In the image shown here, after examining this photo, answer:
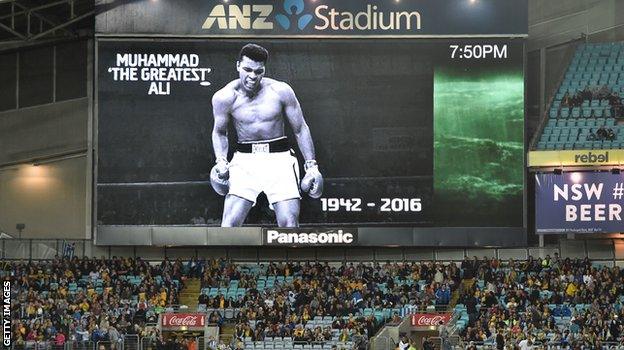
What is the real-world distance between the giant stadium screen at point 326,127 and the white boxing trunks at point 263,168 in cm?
17

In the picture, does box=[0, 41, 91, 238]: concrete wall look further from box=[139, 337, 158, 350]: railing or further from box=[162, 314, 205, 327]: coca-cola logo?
box=[139, 337, 158, 350]: railing

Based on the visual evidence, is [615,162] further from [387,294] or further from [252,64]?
[252,64]

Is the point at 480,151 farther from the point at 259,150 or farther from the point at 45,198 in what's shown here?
the point at 45,198

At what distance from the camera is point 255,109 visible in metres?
37.7

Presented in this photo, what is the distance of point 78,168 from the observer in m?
42.8

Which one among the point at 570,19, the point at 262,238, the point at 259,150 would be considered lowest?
the point at 262,238

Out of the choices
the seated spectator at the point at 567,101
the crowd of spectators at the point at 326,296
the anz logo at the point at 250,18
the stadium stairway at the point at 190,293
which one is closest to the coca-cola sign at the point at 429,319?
the crowd of spectators at the point at 326,296

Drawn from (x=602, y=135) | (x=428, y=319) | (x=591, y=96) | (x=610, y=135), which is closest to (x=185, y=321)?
(x=428, y=319)

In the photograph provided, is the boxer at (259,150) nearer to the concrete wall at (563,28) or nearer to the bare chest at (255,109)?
the bare chest at (255,109)

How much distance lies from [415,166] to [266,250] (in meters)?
4.53

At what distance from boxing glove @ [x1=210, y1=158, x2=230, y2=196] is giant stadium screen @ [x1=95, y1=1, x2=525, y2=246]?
8cm

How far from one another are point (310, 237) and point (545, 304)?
18.9ft

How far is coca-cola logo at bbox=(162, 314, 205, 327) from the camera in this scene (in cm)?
3544

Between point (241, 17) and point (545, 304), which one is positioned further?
point (241, 17)
